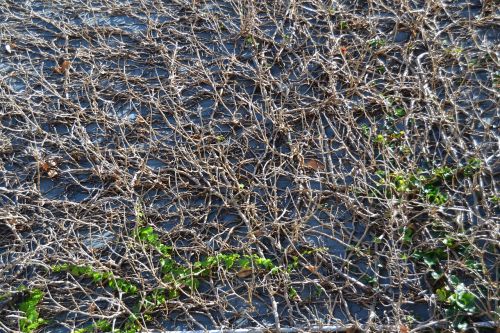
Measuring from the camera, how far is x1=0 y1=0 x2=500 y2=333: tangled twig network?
3.48 m

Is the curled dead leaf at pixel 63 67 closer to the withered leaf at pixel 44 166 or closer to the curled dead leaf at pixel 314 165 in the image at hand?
the withered leaf at pixel 44 166

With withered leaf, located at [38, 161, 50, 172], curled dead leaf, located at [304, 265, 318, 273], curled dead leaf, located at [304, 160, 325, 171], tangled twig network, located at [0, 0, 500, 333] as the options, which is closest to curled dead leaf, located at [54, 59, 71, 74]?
tangled twig network, located at [0, 0, 500, 333]

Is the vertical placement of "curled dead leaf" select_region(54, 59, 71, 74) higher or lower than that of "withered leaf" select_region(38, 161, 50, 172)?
higher

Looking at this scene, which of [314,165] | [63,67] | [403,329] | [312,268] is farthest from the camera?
[63,67]

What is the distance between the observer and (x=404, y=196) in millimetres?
3732

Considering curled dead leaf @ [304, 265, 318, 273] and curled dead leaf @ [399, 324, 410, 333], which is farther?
curled dead leaf @ [304, 265, 318, 273]

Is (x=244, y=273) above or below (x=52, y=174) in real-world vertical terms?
above

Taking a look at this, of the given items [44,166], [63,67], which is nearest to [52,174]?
[44,166]

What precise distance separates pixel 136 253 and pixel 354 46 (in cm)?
208

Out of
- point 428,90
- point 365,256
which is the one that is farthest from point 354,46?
point 365,256

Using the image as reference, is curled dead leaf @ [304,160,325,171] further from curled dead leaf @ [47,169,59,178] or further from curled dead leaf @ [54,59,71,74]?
curled dead leaf @ [54,59,71,74]

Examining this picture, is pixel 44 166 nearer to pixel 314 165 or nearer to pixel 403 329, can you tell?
pixel 314 165

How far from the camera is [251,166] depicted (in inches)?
163

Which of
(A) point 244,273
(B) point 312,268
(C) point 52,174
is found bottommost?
(C) point 52,174
